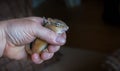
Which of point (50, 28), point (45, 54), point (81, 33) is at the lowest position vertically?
point (81, 33)

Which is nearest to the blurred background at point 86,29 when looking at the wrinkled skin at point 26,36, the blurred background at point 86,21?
the blurred background at point 86,21

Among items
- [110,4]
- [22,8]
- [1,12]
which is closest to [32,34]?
[1,12]

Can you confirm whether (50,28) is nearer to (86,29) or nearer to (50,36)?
(50,36)

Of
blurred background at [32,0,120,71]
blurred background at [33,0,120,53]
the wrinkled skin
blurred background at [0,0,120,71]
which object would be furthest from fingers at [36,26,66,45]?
blurred background at [33,0,120,53]

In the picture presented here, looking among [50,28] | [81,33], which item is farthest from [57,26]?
[81,33]

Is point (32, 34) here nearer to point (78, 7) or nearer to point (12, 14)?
point (12, 14)

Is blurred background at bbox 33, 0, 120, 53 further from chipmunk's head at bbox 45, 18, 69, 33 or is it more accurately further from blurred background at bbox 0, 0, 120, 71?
chipmunk's head at bbox 45, 18, 69, 33
